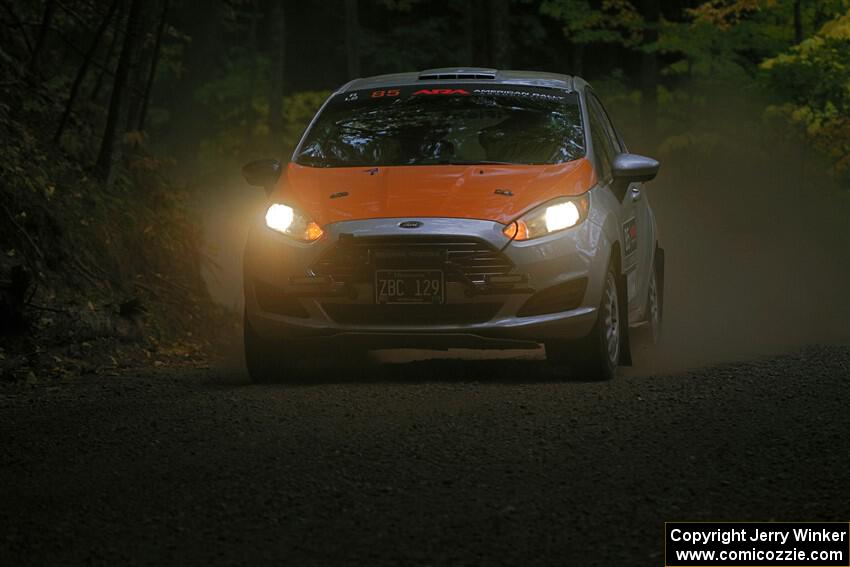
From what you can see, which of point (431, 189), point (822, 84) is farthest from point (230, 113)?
point (431, 189)

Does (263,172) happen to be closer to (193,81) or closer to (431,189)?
(431,189)

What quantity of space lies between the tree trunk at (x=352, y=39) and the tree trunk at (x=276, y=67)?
1747 millimetres

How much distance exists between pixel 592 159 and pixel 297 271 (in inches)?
85.2

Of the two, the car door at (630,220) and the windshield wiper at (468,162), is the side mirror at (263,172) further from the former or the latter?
the car door at (630,220)

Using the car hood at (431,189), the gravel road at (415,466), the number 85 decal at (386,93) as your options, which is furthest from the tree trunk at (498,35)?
the gravel road at (415,466)

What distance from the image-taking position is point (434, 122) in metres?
10.7

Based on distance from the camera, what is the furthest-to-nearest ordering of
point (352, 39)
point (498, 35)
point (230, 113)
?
point (230, 113) < point (352, 39) < point (498, 35)

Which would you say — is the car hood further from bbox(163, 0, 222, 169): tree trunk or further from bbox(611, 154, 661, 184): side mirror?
bbox(163, 0, 222, 169): tree trunk

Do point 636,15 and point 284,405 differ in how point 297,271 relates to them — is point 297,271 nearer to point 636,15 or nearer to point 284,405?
point 284,405

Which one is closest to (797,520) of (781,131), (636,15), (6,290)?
(6,290)

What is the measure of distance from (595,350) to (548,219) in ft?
2.88

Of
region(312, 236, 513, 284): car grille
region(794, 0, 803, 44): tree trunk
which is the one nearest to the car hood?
region(312, 236, 513, 284): car grille

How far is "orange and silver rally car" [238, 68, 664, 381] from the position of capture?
30.7 feet

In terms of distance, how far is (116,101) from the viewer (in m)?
16.1
